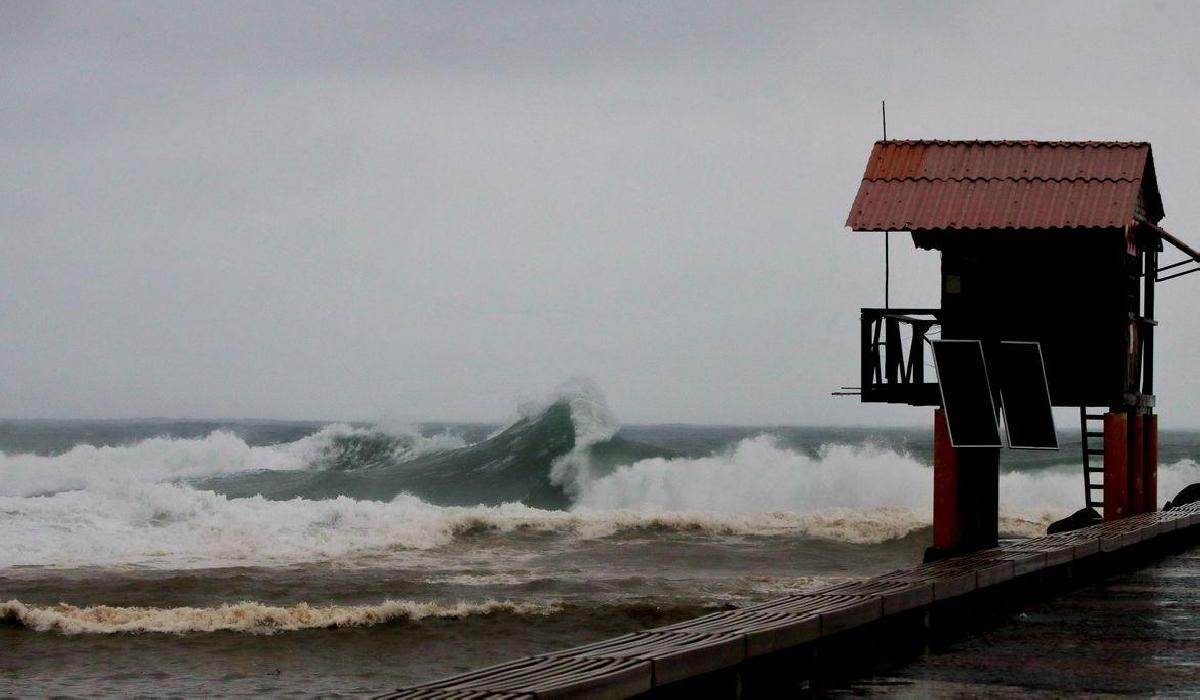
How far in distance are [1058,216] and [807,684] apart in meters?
10.7

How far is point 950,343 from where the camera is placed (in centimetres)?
1602

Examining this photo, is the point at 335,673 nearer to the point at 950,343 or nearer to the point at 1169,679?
the point at 950,343

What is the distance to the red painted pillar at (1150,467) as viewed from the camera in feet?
68.0

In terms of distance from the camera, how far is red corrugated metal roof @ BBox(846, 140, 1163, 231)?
1738cm

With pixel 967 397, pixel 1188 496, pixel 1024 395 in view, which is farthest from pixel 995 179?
pixel 1188 496

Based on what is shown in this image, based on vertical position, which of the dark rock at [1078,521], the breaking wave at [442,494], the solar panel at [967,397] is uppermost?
the solar panel at [967,397]

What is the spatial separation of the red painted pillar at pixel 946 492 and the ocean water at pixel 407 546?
15.9 feet

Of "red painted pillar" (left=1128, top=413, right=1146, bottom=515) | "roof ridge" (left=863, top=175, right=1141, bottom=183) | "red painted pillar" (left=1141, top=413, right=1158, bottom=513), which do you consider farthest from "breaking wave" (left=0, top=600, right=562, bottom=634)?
"red painted pillar" (left=1141, top=413, right=1158, bottom=513)

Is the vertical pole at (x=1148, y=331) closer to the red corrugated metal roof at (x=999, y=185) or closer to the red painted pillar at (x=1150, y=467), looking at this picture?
the red painted pillar at (x=1150, y=467)

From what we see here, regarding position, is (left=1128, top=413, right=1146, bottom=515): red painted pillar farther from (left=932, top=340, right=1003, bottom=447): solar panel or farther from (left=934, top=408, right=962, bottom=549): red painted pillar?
(left=932, top=340, right=1003, bottom=447): solar panel

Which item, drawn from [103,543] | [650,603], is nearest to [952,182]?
[650,603]

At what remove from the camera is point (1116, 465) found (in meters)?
18.4

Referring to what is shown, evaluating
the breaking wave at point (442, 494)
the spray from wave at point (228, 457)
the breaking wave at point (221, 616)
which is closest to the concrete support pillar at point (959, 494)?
the breaking wave at point (221, 616)

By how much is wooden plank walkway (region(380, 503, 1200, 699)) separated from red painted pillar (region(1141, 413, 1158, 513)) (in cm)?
820
